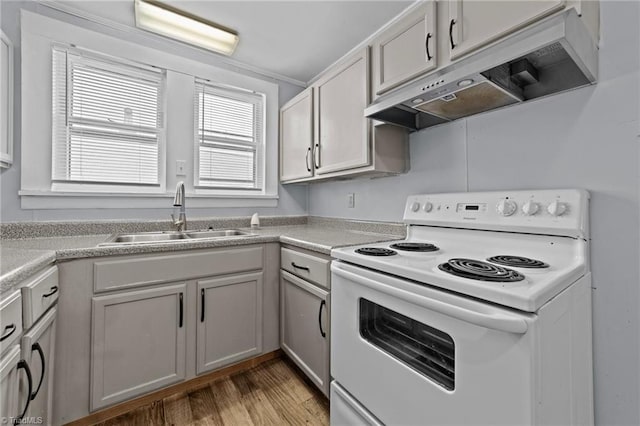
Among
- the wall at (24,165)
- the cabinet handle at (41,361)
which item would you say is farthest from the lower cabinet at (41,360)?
the wall at (24,165)

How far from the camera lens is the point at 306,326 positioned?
5.37 ft

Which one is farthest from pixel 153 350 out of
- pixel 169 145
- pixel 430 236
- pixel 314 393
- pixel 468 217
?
pixel 468 217

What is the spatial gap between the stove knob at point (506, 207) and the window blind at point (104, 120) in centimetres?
224

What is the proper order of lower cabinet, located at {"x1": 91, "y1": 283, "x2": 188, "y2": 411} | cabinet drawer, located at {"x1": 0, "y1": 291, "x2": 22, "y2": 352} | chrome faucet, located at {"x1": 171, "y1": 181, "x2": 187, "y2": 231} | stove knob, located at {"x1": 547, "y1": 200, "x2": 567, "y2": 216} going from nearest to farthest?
cabinet drawer, located at {"x1": 0, "y1": 291, "x2": 22, "y2": 352} < stove knob, located at {"x1": 547, "y1": 200, "x2": 567, "y2": 216} < lower cabinet, located at {"x1": 91, "y1": 283, "x2": 188, "y2": 411} < chrome faucet, located at {"x1": 171, "y1": 181, "x2": 187, "y2": 231}

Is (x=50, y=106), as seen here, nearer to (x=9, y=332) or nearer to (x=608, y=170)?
(x=9, y=332)

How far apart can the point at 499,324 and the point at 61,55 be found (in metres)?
2.70

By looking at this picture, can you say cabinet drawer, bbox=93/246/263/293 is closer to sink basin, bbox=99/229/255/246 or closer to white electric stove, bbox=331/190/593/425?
sink basin, bbox=99/229/255/246

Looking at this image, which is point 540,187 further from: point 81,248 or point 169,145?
point 169,145

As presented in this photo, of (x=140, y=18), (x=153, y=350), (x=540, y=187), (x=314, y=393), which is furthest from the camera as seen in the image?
(x=140, y=18)

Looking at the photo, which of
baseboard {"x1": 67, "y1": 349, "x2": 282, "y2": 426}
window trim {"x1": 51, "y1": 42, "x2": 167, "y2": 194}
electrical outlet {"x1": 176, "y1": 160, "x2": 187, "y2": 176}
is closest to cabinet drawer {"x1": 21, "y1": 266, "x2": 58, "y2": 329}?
baseboard {"x1": 67, "y1": 349, "x2": 282, "y2": 426}

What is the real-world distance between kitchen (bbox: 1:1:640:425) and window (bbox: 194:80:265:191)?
0.12m

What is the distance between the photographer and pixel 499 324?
0.67 metres

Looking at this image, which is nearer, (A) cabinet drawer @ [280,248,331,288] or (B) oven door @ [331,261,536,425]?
(B) oven door @ [331,261,536,425]

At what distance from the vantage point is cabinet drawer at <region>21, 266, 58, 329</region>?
3.18ft
